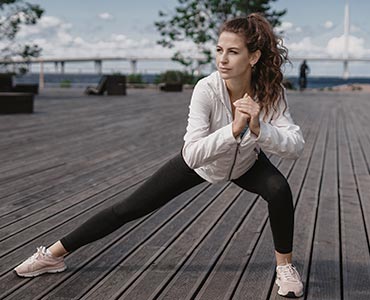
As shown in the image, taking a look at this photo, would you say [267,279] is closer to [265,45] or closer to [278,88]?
[278,88]

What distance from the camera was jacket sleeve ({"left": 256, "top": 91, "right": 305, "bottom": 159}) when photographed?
7.92 feet

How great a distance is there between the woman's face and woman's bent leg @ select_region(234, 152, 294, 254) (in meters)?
0.46

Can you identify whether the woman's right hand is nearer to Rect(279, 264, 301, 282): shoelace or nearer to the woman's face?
the woman's face

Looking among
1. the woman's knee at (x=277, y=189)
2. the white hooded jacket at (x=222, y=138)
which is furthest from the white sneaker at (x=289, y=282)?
the white hooded jacket at (x=222, y=138)

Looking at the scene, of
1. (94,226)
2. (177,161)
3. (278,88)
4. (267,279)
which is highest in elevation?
(278,88)

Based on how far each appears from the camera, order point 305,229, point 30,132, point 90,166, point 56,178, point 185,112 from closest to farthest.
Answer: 1. point 305,229
2. point 56,178
3. point 90,166
4. point 30,132
5. point 185,112

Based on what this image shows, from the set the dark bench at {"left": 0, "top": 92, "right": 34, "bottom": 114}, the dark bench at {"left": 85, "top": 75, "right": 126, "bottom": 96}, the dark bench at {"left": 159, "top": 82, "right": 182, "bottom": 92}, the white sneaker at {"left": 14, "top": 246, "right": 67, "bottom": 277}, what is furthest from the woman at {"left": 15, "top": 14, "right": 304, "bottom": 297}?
the dark bench at {"left": 159, "top": 82, "right": 182, "bottom": 92}

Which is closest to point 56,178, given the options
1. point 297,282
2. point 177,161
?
Answer: point 177,161

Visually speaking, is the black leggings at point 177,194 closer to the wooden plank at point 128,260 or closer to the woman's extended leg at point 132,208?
the woman's extended leg at point 132,208

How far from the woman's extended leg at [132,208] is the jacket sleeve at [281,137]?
446 mm

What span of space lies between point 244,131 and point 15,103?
10.0m

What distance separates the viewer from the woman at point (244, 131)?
7.96 feet

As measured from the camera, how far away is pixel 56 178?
534 centimetres

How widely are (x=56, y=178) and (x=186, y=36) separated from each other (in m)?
25.8
